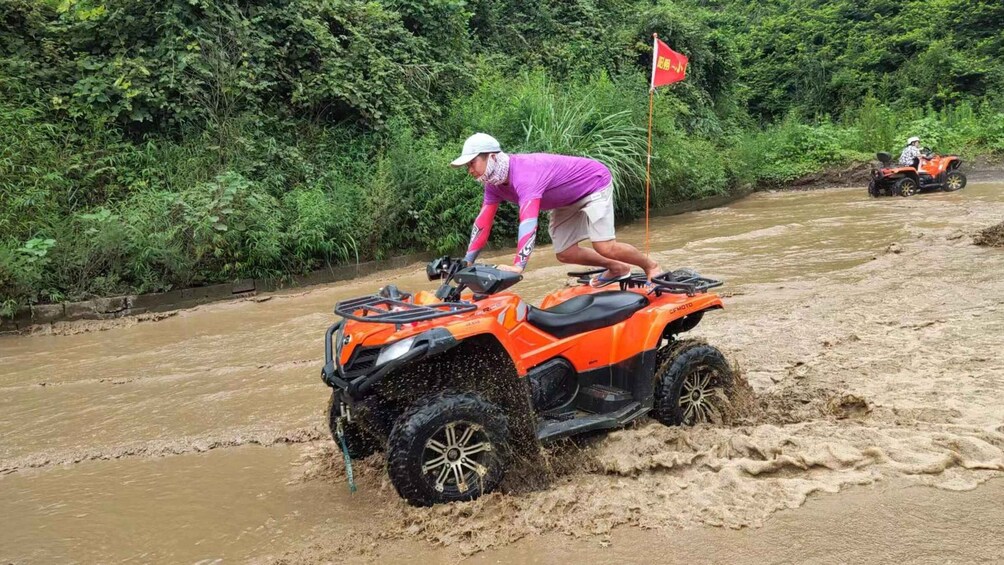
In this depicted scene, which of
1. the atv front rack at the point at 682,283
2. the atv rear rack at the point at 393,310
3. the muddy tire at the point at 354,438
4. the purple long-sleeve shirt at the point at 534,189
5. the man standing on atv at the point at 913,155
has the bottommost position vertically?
the muddy tire at the point at 354,438

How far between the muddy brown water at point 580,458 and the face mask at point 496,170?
5.33 feet

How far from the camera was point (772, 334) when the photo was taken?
5.98 metres

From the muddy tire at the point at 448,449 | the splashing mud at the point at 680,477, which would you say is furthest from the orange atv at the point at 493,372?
the splashing mud at the point at 680,477

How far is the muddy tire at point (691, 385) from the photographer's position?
383cm

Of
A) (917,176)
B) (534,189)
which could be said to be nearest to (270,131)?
(534,189)

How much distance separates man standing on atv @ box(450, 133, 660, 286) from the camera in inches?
153

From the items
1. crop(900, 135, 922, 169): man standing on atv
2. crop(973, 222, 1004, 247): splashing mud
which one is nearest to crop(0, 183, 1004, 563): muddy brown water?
crop(973, 222, 1004, 247): splashing mud

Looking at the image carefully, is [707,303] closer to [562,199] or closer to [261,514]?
[562,199]

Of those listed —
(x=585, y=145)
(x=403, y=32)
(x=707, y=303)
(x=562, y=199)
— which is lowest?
(x=707, y=303)

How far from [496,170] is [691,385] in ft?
5.68

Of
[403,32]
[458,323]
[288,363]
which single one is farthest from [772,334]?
[403,32]

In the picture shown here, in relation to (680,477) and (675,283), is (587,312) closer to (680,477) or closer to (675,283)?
(675,283)

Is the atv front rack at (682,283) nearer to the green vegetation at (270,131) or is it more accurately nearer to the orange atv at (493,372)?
the orange atv at (493,372)

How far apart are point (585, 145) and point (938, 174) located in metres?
9.96
